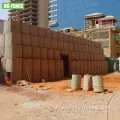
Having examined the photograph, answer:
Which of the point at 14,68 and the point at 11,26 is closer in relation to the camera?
the point at 14,68

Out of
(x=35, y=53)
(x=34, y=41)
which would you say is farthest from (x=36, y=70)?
(x=34, y=41)

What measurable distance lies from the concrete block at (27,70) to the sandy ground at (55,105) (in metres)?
3.11

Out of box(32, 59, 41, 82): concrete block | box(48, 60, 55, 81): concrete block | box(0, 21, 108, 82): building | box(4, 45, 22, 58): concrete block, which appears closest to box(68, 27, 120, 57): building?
box(0, 21, 108, 82): building

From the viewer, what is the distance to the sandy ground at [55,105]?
7680mm

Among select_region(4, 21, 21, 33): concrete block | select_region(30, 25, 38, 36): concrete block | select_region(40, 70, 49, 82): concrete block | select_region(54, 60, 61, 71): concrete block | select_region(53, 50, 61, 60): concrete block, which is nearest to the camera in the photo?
select_region(4, 21, 21, 33): concrete block

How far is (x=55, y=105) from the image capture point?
935cm

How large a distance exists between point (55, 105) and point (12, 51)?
23.6 feet

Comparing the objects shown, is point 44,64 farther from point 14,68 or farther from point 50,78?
point 14,68

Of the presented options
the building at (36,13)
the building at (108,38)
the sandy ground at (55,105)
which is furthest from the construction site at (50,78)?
the building at (36,13)

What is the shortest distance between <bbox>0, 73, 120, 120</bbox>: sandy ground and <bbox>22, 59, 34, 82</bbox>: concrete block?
122 inches

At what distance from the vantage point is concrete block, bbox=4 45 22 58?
51.2 ft

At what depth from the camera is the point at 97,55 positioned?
28.6 metres

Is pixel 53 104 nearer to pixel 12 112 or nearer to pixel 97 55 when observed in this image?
pixel 12 112

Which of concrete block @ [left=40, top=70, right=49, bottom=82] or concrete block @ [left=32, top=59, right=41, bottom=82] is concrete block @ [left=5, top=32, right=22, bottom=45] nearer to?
concrete block @ [left=32, top=59, right=41, bottom=82]
